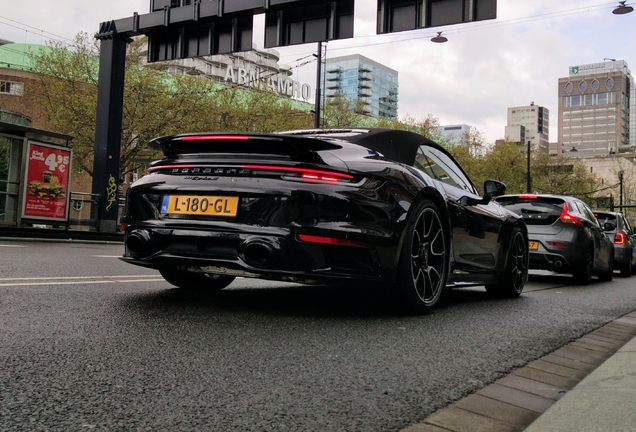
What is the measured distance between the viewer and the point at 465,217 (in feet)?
18.4

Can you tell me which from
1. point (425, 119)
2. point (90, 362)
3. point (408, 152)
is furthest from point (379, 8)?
point (425, 119)

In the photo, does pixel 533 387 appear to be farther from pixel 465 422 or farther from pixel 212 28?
pixel 212 28

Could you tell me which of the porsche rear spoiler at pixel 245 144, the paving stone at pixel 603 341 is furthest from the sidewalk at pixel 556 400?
the porsche rear spoiler at pixel 245 144

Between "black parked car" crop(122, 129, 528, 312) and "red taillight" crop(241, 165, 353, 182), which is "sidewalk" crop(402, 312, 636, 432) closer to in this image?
"black parked car" crop(122, 129, 528, 312)

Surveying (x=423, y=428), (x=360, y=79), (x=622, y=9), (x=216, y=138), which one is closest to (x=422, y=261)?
(x=216, y=138)

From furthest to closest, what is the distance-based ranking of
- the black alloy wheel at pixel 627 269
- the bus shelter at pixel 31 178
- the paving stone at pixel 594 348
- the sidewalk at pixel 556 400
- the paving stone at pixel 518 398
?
the bus shelter at pixel 31 178 < the black alloy wheel at pixel 627 269 < the paving stone at pixel 594 348 < the paving stone at pixel 518 398 < the sidewalk at pixel 556 400

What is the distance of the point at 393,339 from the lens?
3.81m

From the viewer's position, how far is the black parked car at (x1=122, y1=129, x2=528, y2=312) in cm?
418

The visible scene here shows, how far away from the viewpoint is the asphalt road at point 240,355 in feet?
7.24

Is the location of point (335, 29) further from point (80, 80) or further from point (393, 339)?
point (80, 80)

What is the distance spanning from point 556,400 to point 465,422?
0.65 m

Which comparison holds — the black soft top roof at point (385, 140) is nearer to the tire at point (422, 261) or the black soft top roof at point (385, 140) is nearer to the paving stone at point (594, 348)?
the tire at point (422, 261)

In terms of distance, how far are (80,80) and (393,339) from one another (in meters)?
38.5

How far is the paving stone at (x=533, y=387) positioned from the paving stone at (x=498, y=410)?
1.00 feet
